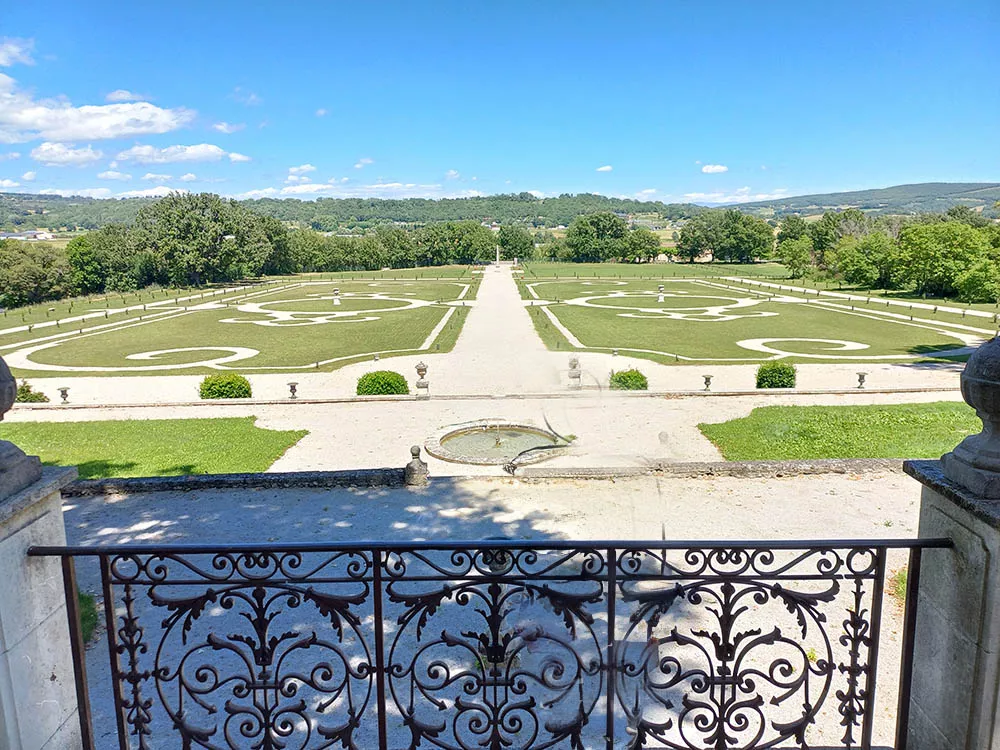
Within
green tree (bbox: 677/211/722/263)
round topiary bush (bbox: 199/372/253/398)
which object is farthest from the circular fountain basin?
green tree (bbox: 677/211/722/263)

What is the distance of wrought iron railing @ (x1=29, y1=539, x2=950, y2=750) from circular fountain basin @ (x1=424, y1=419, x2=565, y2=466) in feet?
18.2

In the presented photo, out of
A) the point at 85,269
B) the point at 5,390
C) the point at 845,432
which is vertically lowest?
the point at 845,432

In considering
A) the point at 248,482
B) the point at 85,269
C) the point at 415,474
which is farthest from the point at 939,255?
the point at 85,269

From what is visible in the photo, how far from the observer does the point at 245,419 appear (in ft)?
56.5

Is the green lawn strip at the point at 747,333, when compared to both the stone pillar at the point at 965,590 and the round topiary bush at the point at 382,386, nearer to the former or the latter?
the round topiary bush at the point at 382,386

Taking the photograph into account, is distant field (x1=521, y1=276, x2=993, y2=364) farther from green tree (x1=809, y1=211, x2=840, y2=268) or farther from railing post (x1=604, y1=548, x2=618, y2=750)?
green tree (x1=809, y1=211, x2=840, y2=268)

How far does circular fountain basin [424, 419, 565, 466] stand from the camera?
13.5 m

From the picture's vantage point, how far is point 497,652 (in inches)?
123

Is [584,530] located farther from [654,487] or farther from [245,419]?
[245,419]

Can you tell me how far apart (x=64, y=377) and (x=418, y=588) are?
73.3ft

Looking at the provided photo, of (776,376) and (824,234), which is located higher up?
(824,234)

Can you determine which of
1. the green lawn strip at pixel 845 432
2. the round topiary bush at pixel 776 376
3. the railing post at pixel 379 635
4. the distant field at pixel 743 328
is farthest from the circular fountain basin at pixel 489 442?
the distant field at pixel 743 328

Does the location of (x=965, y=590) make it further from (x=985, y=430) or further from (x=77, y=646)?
(x=77, y=646)

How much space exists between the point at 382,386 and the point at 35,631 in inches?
659
